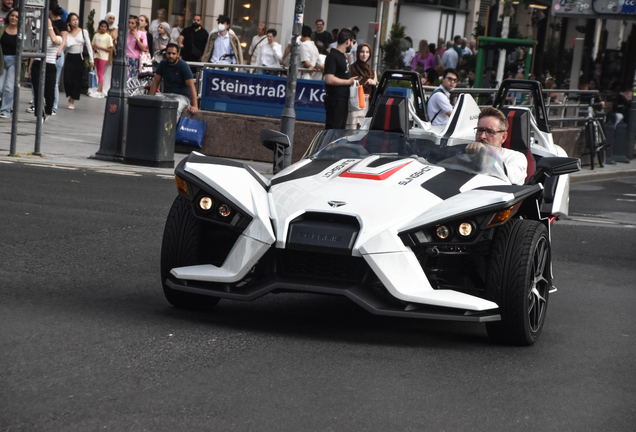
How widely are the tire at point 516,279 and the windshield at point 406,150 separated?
80 cm

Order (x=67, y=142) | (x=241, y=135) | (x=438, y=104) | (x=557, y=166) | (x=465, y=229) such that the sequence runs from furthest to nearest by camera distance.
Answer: (x=241, y=135) → (x=67, y=142) → (x=438, y=104) → (x=557, y=166) → (x=465, y=229)

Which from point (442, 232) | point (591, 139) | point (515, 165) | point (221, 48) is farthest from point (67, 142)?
point (442, 232)

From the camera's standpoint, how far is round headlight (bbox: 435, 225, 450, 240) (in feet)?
17.7

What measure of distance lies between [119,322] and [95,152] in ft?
29.9

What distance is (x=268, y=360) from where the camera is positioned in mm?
4965

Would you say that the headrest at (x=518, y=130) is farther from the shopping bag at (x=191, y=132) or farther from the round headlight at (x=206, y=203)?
the shopping bag at (x=191, y=132)

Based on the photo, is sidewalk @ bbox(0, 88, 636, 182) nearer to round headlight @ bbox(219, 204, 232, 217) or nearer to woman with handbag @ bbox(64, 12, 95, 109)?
woman with handbag @ bbox(64, 12, 95, 109)

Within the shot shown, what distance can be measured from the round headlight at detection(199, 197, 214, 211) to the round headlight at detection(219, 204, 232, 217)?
6 centimetres

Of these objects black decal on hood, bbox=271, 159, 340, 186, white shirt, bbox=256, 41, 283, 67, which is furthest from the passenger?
black decal on hood, bbox=271, 159, 340, 186

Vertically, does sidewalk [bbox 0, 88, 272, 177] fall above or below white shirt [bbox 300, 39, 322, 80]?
below

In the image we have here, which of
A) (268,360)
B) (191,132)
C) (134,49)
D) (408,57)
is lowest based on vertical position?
(268,360)

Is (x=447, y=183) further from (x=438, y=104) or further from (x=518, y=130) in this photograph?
(x=438, y=104)

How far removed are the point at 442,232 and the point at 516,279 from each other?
0.46 metres

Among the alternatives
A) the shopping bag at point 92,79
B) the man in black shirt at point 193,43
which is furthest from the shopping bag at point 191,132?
the shopping bag at point 92,79
